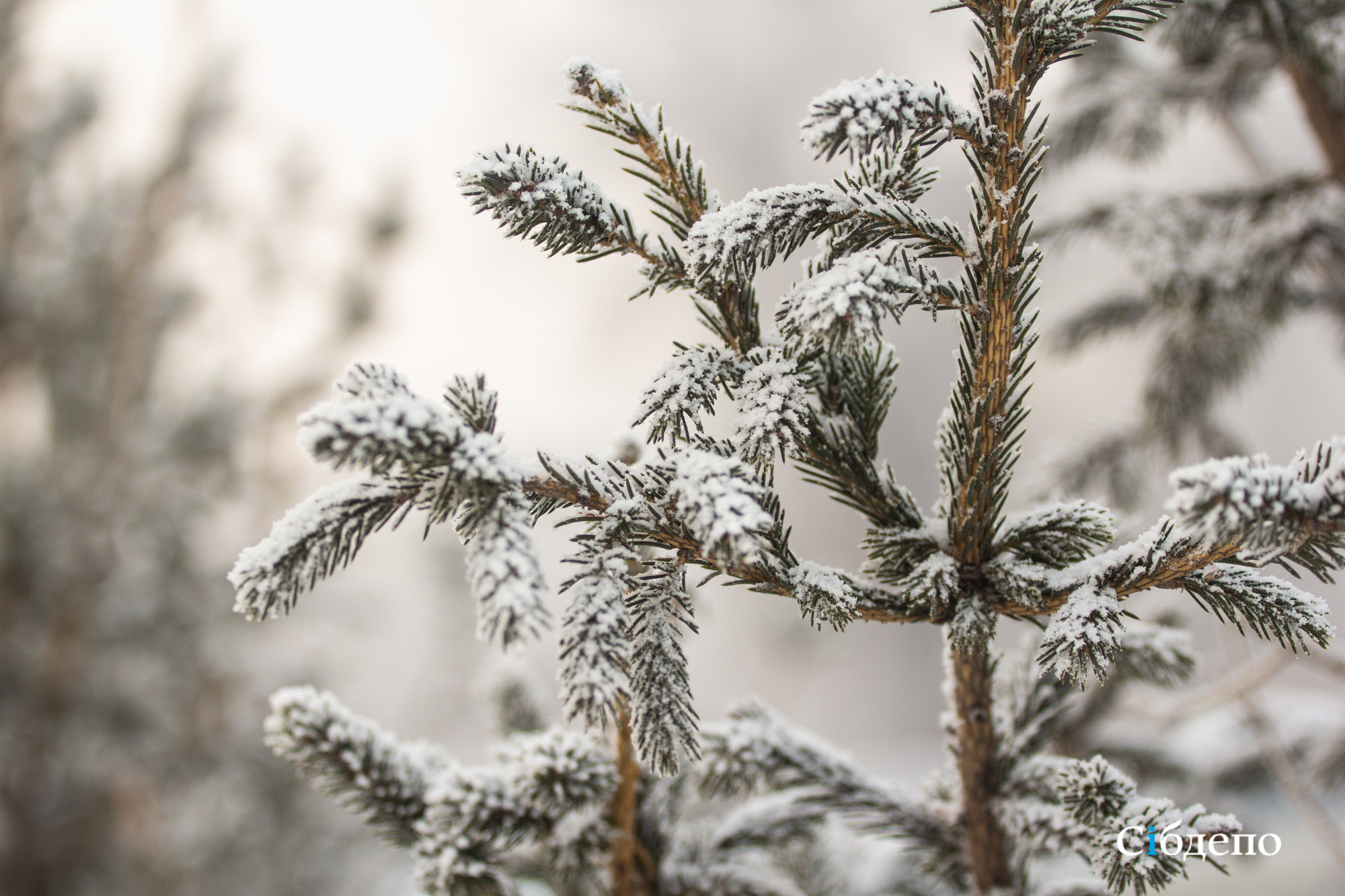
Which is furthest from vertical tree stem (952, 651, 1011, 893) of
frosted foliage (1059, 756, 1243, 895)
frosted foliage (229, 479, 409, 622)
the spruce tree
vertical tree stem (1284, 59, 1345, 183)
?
vertical tree stem (1284, 59, 1345, 183)

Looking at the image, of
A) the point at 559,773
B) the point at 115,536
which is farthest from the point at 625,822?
the point at 115,536

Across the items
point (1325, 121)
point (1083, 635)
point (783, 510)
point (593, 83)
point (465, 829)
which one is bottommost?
point (465, 829)

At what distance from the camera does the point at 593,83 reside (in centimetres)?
58

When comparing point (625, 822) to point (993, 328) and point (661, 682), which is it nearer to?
point (661, 682)

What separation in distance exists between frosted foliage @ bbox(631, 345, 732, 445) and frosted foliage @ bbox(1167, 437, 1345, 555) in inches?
12.2

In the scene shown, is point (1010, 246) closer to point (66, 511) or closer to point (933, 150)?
point (933, 150)

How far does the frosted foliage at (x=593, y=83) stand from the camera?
0.58m

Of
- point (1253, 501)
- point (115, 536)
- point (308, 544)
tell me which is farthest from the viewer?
point (115, 536)

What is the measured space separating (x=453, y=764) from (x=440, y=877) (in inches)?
4.3

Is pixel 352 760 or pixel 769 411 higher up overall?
pixel 769 411

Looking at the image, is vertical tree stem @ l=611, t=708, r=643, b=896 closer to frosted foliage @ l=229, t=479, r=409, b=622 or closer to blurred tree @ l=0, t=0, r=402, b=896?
frosted foliage @ l=229, t=479, r=409, b=622

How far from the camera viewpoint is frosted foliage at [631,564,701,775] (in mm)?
536

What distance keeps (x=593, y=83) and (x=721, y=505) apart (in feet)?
1.20

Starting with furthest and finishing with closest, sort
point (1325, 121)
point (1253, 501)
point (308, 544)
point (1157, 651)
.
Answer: point (1325, 121)
point (1157, 651)
point (308, 544)
point (1253, 501)
